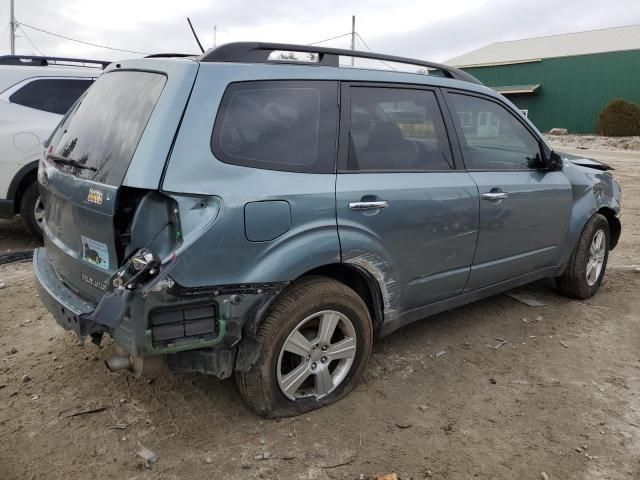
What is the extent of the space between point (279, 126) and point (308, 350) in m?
1.17

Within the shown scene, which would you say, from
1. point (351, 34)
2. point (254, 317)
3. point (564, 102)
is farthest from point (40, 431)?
point (351, 34)

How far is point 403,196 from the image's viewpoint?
3201mm

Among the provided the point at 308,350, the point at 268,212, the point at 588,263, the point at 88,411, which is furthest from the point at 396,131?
the point at 588,263

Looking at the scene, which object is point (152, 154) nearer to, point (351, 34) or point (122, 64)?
point (122, 64)

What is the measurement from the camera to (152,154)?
246 cm

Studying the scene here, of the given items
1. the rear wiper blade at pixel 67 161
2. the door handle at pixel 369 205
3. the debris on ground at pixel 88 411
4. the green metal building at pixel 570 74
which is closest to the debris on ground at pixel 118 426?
the debris on ground at pixel 88 411

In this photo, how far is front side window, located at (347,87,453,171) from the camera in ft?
10.3

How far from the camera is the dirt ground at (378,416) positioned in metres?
2.68

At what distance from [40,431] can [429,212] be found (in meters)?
2.43

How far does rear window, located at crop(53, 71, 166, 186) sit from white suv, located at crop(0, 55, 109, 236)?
294 centimetres

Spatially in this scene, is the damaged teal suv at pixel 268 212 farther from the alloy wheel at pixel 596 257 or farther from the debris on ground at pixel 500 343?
the alloy wheel at pixel 596 257

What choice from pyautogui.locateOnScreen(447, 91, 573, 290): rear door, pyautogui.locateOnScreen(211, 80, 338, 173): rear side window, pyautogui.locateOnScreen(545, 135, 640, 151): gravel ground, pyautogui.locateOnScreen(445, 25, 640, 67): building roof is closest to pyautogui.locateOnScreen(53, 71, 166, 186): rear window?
pyautogui.locateOnScreen(211, 80, 338, 173): rear side window

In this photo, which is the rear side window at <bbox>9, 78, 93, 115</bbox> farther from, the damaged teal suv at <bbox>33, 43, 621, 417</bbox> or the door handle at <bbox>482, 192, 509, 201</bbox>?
the door handle at <bbox>482, 192, 509, 201</bbox>

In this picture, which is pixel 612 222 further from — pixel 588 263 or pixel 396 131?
pixel 396 131
